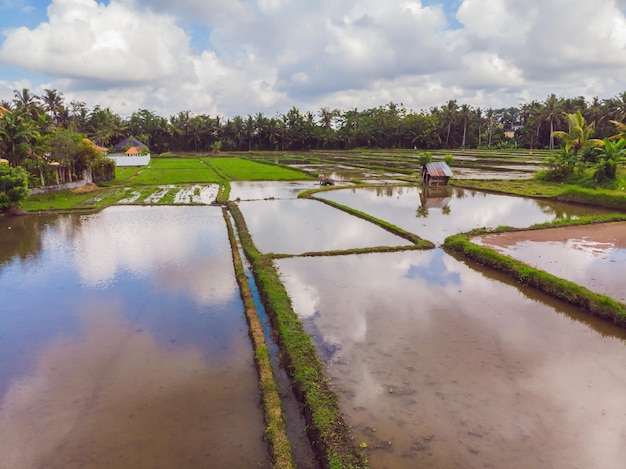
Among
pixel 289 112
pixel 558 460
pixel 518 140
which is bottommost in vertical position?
pixel 558 460

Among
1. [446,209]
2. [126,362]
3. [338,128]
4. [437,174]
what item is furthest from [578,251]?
[338,128]

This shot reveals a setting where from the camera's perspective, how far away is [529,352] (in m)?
6.32

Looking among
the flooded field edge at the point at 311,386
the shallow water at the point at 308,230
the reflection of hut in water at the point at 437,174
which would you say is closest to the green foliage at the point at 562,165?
the reflection of hut in water at the point at 437,174

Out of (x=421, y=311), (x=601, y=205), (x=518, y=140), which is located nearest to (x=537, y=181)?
(x=601, y=205)

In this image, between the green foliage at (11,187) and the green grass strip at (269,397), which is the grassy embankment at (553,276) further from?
the green foliage at (11,187)

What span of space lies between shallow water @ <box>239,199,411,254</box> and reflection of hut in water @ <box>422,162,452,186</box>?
937cm

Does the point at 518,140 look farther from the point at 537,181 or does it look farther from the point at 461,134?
the point at 537,181

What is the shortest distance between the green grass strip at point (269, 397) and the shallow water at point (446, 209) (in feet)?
24.0

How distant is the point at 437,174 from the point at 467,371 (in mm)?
20889

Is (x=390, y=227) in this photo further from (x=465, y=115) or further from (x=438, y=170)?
(x=465, y=115)

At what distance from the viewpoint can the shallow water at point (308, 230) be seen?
41.0ft

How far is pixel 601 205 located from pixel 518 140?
49472 millimetres

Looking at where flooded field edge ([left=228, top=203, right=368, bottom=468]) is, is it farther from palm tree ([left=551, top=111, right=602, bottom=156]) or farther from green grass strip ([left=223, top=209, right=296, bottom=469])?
palm tree ([left=551, top=111, right=602, bottom=156])

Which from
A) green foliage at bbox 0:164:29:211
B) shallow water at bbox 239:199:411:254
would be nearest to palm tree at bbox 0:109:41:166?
green foliage at bbox 0:164:29:211
